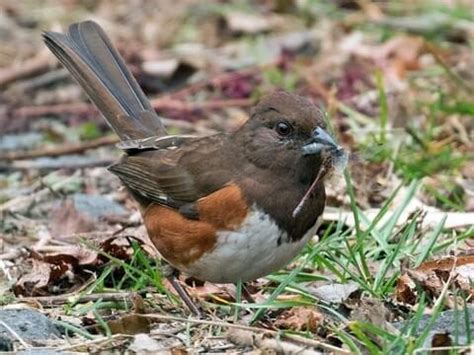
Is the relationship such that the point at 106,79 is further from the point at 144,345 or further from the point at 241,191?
the point at 144,345

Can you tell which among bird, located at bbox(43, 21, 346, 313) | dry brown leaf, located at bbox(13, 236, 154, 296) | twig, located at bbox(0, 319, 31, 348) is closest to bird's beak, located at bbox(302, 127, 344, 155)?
bird, located at bbox(43, 21, 346, 313)

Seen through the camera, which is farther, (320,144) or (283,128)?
(283,128)

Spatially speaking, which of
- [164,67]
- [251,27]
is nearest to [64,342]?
[164,67]

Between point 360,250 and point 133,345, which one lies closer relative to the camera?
point 133,345

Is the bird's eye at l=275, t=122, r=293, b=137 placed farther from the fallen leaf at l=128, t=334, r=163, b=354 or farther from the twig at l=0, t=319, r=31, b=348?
the twig at l=0, t=319, r=31, b=348

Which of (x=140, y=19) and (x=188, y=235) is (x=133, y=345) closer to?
(x=188, y=235)

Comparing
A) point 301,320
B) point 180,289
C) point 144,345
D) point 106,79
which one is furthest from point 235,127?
point 144,345
